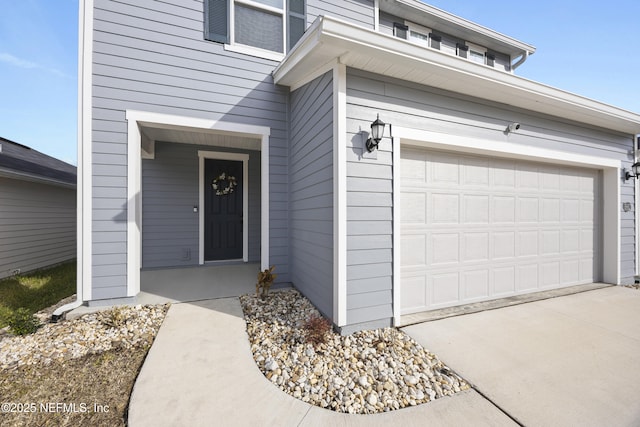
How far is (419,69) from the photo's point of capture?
249cm

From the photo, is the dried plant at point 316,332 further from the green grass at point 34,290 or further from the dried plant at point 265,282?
the green grass at point 34,290

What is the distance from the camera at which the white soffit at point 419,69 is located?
215 centimetres

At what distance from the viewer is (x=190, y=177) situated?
16.0 feet

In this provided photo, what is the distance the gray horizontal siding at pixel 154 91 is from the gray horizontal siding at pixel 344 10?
1.25 meters

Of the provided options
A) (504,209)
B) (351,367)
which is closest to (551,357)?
(351,367)

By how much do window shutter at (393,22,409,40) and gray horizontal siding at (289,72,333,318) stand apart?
3199 mm

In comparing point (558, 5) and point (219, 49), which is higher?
point (558, 5)

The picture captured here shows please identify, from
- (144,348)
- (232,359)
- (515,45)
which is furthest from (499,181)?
(515,45)

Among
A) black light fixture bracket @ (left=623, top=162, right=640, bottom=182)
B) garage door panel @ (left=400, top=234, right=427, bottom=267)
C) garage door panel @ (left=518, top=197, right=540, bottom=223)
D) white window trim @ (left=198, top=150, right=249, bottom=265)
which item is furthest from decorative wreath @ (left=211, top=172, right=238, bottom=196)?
black light fixture bracket @ (left=623, top=162, right=640, bottom=182)

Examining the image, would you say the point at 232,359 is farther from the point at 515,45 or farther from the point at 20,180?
the point at 515,45

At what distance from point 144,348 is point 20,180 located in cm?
527

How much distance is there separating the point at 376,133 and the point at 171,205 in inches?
164

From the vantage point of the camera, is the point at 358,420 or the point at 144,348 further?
the point at 144,348

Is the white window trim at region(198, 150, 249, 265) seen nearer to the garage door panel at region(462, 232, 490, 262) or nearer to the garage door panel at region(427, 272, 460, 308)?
the garage door panel at region(427, 272, 460, 308)
